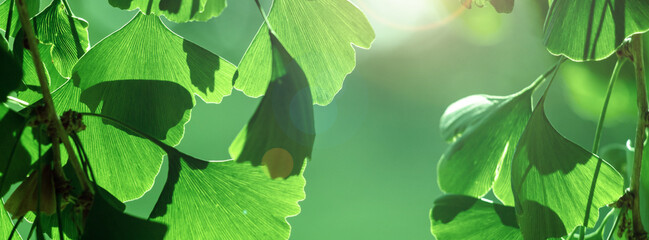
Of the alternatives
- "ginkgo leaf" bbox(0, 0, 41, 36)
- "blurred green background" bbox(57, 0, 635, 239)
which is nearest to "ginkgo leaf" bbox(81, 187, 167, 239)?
"ginkgo leaf" bbox(0, 0, 41, 36)

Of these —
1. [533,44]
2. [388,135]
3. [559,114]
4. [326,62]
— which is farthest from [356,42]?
[388,135]

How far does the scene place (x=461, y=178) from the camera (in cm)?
71

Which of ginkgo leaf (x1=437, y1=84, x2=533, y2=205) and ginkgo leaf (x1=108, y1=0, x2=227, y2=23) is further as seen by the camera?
ginkgo leaf (x1=437, y1=84, x2=533, y2=205)

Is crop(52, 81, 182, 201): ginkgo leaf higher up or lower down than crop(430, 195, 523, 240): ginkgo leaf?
higher up

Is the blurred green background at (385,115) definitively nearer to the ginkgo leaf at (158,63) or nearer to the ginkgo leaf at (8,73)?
the ginkgo leaf at (158,63)

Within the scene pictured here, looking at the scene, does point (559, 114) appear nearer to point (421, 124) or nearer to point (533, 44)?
point (533, 44)

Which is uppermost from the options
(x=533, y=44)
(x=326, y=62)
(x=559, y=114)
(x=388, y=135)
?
(x=533, y=44)

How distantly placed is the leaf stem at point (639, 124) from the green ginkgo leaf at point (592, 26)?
0.09m

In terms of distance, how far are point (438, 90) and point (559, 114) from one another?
151 cm

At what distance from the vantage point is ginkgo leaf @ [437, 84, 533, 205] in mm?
691

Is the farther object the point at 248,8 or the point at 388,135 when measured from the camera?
the point at 388,135

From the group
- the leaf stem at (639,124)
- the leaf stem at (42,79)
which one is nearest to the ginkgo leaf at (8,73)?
the leaf stem at (42,79)

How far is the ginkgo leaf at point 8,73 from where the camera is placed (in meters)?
0.42

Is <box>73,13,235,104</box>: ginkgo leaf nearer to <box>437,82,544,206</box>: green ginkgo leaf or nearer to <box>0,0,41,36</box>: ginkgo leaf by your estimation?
<box>0,0,41,36</box>: ginkgo leaf
